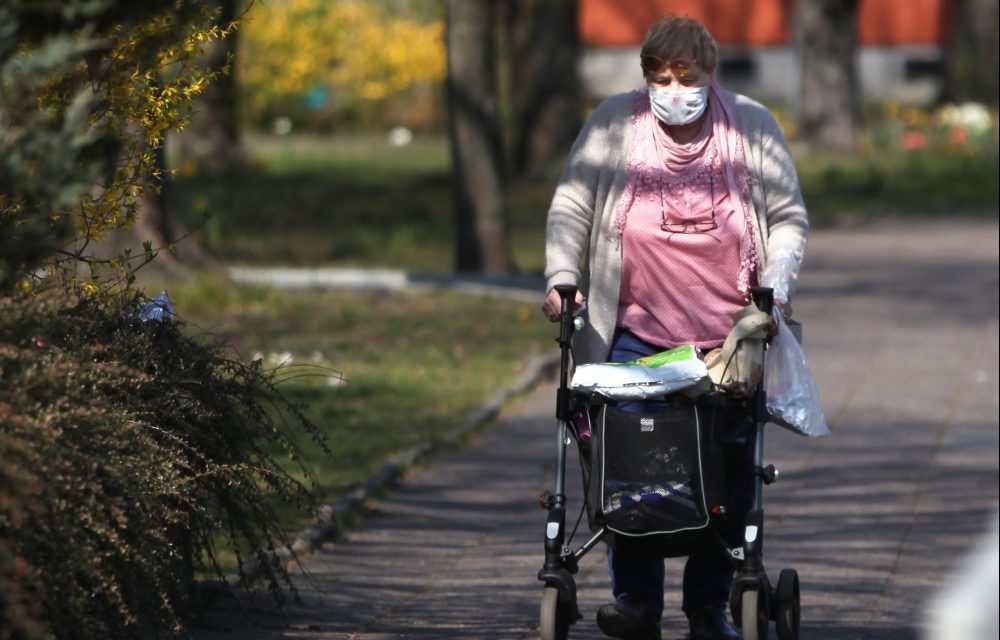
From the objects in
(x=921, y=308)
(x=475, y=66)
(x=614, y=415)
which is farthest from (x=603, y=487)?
(x=475, y=66)

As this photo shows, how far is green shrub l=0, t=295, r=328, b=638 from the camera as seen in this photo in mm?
4395

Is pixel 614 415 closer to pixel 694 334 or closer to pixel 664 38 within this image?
pixel 694 334

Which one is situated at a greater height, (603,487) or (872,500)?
(603,487)

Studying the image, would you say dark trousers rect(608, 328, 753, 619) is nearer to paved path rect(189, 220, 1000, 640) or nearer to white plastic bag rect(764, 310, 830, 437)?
white plastic bag rect(764, 310, 830, 437)

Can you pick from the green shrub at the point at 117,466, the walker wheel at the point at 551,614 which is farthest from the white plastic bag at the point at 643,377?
the green shrub at the point at 117,466

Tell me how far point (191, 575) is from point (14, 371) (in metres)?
1.52

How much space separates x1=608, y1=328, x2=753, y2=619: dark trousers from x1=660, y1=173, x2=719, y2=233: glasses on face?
1.17 feet

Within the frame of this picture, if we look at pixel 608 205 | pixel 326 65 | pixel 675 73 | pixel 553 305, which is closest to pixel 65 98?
pixel 553 305

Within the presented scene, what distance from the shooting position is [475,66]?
15.7m

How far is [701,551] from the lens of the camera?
220 inches

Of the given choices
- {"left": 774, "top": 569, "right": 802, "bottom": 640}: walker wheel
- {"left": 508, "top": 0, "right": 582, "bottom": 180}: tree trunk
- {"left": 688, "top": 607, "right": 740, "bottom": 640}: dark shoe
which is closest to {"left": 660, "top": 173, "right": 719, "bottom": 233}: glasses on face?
{"left": 774, "top": 569, "right": 802, "bottom": 640}: walker wheel

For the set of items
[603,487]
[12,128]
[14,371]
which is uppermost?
[12,128]

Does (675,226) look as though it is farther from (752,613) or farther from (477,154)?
(477,154)

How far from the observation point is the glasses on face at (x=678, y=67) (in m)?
5.58
